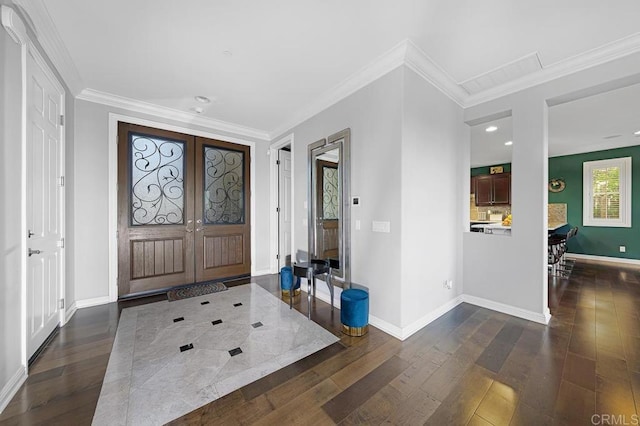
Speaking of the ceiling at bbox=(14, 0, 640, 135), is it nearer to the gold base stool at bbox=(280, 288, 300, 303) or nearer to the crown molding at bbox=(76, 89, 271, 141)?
the crown molding at bbox=(76, 89, 271, 141)

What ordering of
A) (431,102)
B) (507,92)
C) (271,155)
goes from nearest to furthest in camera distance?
(431,102) < (507,92) < (271,155)

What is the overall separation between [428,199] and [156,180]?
383 centimetres

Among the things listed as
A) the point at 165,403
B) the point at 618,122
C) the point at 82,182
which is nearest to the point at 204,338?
the point at 165,403

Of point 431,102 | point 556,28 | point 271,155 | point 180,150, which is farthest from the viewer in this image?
point 271,155

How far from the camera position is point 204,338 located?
2.36m

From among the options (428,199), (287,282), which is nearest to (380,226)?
(428,199)

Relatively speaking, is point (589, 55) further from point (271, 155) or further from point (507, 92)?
point (271, 155)

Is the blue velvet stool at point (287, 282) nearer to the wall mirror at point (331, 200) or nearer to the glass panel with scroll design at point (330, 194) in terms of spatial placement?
the wall mirror at point (331, 200)

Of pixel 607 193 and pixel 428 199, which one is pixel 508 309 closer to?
pixel 428 199

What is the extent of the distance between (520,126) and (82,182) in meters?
5.43

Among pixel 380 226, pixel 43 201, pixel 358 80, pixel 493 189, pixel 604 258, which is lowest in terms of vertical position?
pixel 604 258

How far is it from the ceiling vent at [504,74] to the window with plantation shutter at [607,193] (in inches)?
207

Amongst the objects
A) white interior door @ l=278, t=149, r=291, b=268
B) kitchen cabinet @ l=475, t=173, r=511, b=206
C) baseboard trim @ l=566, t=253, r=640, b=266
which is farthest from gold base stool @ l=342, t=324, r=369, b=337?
baseboard trim @ l=566, t=253, r=640, b=266

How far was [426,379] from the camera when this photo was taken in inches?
70.3
